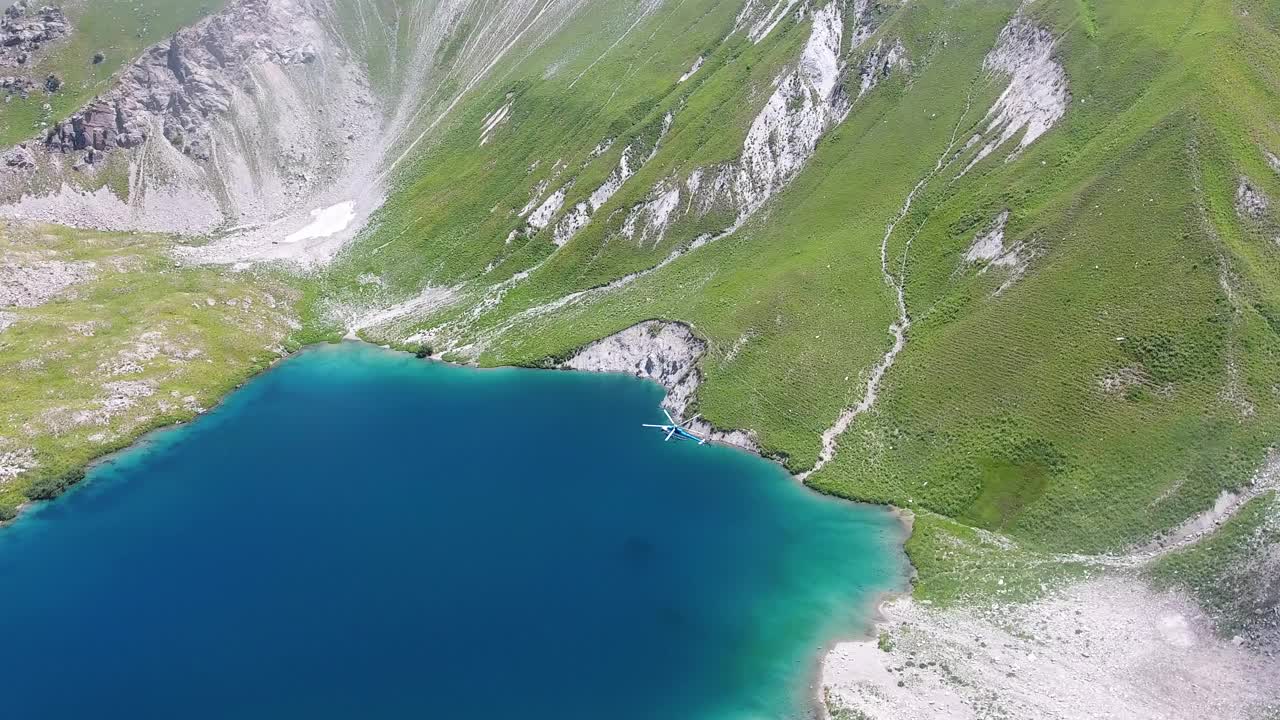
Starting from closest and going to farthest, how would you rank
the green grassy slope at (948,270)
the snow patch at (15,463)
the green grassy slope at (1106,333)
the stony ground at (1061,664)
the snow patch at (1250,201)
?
1. the stony ground at (1061,664)
2. the green grassy slope at (1106,333)
3. the green grassy slope at (948,270)
4. the snow patch at (1250,201)
5. the snow patch at (15,463)

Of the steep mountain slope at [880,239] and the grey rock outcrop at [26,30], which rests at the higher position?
the grey rock outcrop at [26,30]

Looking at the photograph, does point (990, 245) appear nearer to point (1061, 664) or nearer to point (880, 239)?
point (880, 239)

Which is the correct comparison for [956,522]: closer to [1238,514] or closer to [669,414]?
[1238,514]

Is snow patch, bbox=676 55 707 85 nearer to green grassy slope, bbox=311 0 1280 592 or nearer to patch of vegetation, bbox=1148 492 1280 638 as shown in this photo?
green grassy slope, bbox=311 0 1280 592

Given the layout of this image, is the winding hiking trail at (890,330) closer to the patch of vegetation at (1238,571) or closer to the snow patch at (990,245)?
the snow patch at (990,245)

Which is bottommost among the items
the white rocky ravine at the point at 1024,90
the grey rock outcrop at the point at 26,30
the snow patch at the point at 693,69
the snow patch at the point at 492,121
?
the white rocky ravine at the point at 1024,90

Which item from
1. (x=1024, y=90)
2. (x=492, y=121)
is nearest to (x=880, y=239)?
(x=1024, y=90)

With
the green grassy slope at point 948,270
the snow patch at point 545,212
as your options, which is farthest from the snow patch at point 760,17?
the snow patch at point 545,212

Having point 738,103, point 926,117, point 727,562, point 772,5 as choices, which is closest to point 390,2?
point 772,5
